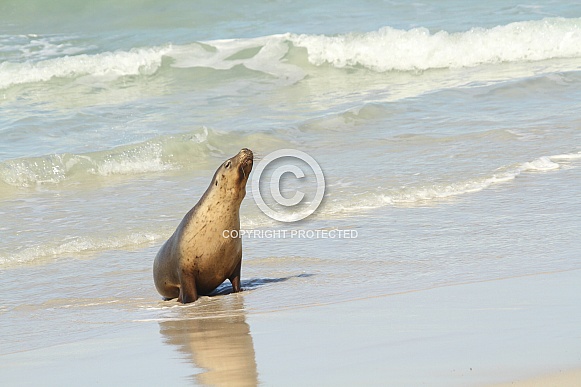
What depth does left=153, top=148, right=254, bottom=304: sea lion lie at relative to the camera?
673 centimetres

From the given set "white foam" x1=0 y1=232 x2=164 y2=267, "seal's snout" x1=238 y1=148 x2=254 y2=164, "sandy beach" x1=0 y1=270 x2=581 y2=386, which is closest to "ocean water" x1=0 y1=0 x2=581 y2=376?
"white foam" x1=0 y1=232 x2=164 y2=267

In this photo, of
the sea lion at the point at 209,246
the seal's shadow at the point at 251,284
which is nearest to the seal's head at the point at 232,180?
the sea lion at the point at 209,246

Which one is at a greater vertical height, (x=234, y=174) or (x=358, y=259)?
(x=234, y=174)

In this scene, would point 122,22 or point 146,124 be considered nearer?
point 146,124

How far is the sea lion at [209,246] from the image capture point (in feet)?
22.1

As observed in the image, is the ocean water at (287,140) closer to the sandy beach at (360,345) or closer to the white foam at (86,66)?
the white foam at (86,66)

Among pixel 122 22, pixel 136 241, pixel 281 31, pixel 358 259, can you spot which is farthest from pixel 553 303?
pixel 122 22

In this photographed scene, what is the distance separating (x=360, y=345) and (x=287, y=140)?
28.4 ft

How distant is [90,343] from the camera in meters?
5.35

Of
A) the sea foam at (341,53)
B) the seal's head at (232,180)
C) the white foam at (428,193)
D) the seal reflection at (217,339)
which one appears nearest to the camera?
the seal reflection at (217,339)

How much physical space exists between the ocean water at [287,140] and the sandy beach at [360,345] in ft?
1.26

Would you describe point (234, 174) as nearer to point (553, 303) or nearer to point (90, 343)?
point (90, 343)

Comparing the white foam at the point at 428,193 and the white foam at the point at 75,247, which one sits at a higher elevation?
the white foam at the point at 75,247

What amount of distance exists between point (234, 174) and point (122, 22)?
699 inches
